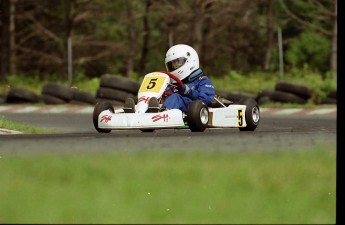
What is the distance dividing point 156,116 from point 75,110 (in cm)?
820

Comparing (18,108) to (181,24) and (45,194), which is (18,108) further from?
(181,24)

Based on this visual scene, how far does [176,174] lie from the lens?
5.73 m

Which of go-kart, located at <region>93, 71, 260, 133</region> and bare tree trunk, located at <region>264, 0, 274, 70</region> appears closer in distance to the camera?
go-kart, located at <region>93, 71, 260, 133</region>

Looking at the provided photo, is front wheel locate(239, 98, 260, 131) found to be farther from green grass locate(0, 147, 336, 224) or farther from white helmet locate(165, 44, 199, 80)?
green grass locate(0, 147, 336, 224)

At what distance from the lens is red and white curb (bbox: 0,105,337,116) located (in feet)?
54.5

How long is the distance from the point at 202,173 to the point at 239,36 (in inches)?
1368

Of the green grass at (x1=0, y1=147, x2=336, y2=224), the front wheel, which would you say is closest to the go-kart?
the front wheel

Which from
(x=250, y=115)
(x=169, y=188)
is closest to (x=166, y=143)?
(x=250, y=115)

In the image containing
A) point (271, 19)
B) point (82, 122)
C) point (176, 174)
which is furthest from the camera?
point (271, 19)

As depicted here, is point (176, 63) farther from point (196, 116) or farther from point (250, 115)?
point (250, 115)

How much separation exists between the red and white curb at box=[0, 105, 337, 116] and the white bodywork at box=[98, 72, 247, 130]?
589 cm

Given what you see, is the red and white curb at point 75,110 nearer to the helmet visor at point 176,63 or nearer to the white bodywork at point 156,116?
the white bodywork at point 156,116

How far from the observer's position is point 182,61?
10609 mm

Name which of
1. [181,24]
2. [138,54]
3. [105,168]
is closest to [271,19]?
[181,24]
